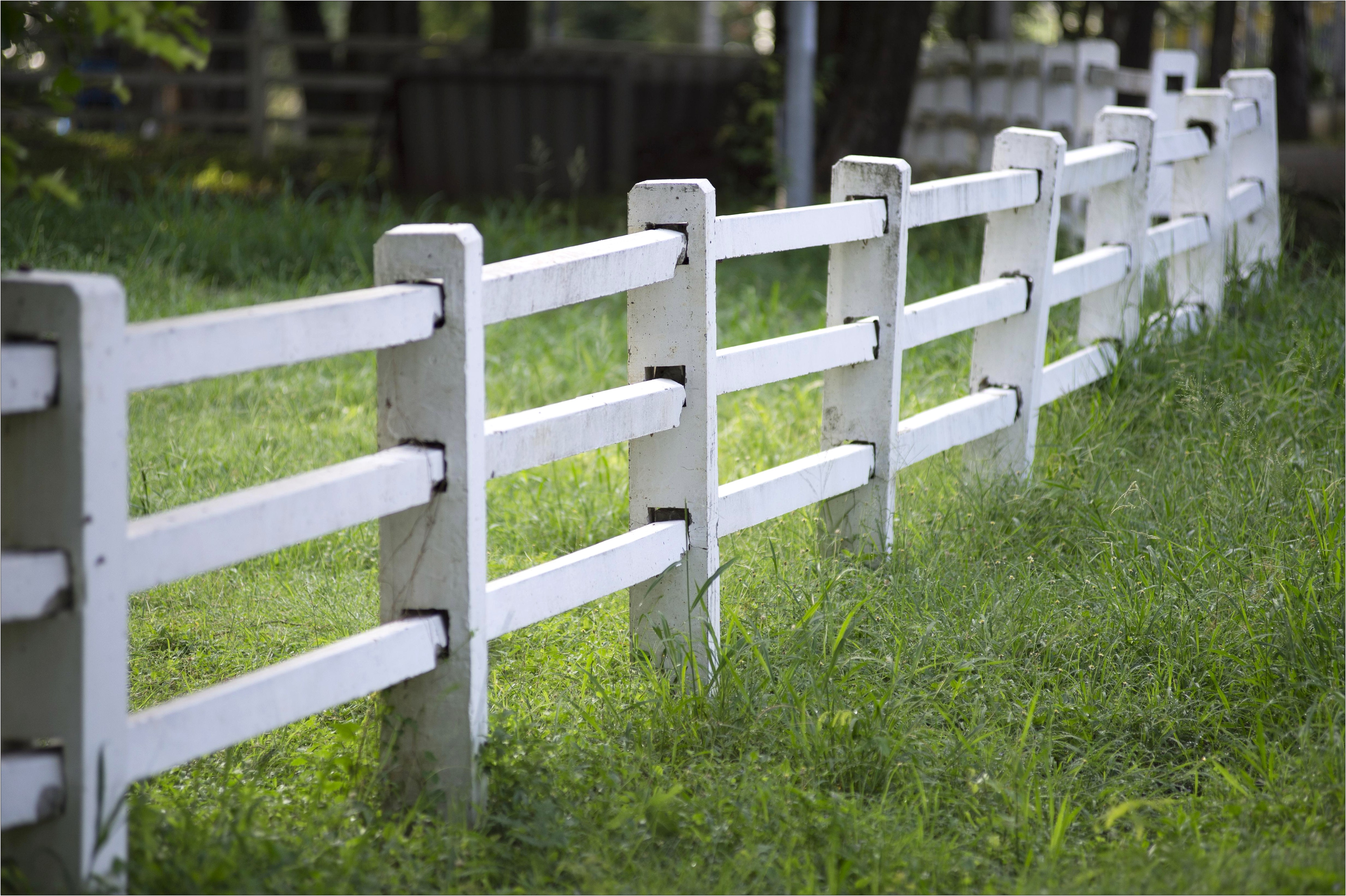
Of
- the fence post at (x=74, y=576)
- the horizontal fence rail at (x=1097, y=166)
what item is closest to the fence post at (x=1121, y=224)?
Answer: the horizontal fence rail at (x=1097, y=166)

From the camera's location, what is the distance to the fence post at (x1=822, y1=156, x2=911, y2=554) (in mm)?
3830

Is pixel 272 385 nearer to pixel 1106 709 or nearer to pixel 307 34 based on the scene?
pixel 1106 709

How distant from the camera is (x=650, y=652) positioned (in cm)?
330

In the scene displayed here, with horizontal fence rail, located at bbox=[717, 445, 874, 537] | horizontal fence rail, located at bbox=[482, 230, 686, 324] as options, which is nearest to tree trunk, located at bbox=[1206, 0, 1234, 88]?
horizontal fence rail, located at bbox=[717, 445, 874, 537]

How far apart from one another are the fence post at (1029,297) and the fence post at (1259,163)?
305 centimetres

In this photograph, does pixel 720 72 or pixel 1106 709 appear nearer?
pixel 1106 709

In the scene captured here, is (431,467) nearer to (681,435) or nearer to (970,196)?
(681,435)

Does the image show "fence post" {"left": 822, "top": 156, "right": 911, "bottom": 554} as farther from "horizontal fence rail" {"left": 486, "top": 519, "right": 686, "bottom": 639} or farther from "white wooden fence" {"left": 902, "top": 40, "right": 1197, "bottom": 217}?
"white wooden fence" {"left": 902, "top": 40, "right": 1197, "bottom": 217}

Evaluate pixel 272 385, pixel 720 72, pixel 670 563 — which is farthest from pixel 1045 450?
pixel 720 72

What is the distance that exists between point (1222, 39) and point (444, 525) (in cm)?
1914

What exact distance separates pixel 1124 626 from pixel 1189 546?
0.62 metres

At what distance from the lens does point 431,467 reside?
248cm

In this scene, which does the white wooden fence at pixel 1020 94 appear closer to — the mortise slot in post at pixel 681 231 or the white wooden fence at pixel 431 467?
the white wooden fence at pixel 431 467

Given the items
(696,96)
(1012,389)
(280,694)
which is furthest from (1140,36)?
(280,694)
